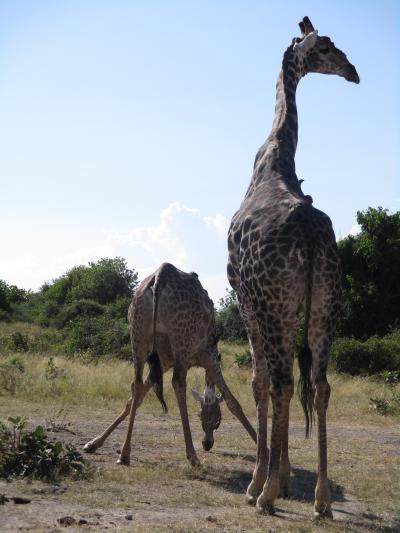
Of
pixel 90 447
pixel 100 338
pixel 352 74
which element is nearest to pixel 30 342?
pixel 100 338

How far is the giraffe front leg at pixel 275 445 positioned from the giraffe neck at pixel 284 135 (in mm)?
2089

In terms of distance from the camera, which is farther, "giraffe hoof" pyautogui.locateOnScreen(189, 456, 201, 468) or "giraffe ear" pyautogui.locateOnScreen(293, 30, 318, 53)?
"giraffe ear" pyautogui.locateOnScreen(293, 30, 318, 53)

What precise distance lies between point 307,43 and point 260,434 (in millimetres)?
4497

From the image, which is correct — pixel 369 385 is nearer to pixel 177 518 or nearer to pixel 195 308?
pixel 195 308

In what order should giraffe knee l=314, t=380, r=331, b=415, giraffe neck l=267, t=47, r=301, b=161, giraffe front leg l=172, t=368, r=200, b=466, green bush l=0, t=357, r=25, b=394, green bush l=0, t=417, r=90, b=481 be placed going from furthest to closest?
green bush l=0, t=357, r=25, b=394 → giraffe front leg l=172, t=368, r=200, b=466 → giraffe neck l=267, t=47, r=301, b=161 → green bush l=0, t=417, r=90, b=481 → giraffe knee l=314, t=380, r=331, b=415

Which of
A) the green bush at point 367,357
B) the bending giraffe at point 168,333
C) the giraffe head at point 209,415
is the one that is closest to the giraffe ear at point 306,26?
the bending giraffe at point 168,333

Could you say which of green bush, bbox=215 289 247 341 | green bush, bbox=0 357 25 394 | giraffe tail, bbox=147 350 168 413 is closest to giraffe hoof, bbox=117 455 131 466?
giraffe tail, bbox=147 350 168 413

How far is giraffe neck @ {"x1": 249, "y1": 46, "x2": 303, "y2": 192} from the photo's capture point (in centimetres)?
702

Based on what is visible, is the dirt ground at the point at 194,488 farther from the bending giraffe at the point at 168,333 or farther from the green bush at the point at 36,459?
the bending giraffe at the point at 168,333

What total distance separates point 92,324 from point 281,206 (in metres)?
17.4

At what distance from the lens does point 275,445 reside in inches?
223

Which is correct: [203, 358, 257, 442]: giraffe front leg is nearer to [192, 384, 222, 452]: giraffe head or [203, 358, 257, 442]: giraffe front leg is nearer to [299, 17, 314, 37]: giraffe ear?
[192, 384, 222, 452]: giraffe head

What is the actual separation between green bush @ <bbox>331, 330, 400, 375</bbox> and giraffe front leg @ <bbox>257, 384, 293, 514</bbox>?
38.2ft

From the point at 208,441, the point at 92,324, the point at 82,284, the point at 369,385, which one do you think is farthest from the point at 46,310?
the point at 208,441
